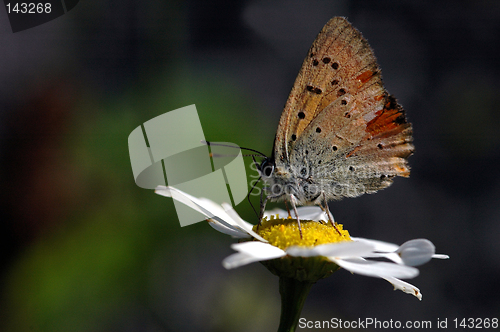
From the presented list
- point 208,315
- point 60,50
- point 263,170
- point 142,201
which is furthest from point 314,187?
point 60,50

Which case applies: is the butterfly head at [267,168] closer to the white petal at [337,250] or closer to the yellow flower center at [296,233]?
the yellow flower center at [296,233]

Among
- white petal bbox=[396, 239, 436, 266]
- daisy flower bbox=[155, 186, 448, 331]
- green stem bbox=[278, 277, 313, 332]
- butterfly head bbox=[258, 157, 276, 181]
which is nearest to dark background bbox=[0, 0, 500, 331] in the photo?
butterfly head bbox=[258, 157, 276, 181]

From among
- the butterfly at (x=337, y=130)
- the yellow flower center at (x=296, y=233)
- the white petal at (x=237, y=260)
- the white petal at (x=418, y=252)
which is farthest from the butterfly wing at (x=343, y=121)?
the white petal at (x=237, y=260)

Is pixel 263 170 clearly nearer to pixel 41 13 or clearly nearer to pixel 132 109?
pixel 132 109

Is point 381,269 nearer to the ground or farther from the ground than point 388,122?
nearer to the ground

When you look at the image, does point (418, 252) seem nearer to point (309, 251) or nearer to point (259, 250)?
point (309, 251)

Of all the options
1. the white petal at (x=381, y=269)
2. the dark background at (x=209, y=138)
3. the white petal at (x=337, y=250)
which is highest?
the white petal at (x=337, y=250)

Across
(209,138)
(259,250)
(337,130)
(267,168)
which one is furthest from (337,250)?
(209,138)
